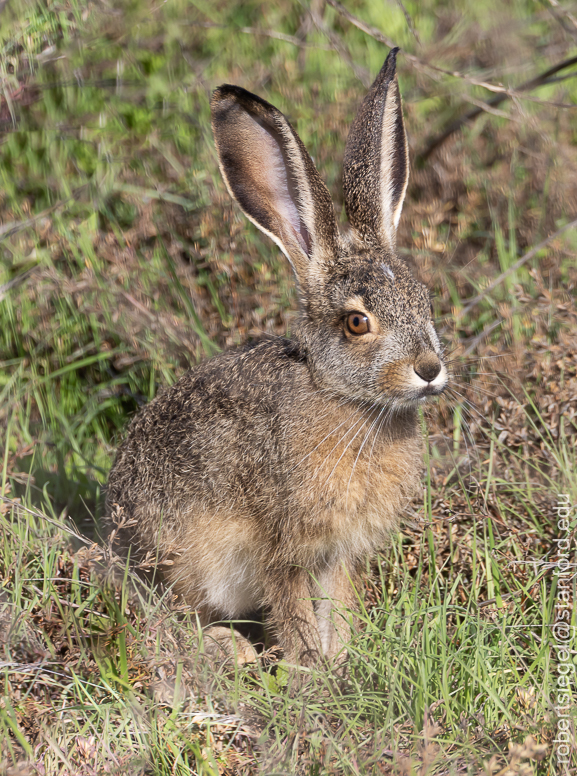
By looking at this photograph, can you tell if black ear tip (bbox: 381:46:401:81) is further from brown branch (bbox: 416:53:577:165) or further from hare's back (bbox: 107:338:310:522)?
brown branch (bbox: 416:53:577:165)

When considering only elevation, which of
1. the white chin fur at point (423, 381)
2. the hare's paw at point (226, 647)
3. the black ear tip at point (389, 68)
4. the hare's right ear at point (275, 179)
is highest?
the black ear tip at point (389, 68)

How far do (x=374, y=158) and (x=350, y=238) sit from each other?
33 centimetres

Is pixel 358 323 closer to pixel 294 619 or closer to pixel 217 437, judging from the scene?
pixel 217 437

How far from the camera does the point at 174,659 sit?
9.60 ft

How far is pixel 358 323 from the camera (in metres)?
3.25

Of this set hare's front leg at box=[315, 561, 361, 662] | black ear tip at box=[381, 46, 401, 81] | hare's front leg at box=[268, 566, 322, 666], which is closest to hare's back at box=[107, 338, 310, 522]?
hare's front leg at box=[268, 566, 322, 666]

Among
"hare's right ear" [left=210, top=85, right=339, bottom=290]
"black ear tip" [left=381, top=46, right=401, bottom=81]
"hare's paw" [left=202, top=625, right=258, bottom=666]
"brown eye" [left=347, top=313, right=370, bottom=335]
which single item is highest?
"black ear tip" [left=381, top=46, right=401, bottom=81]

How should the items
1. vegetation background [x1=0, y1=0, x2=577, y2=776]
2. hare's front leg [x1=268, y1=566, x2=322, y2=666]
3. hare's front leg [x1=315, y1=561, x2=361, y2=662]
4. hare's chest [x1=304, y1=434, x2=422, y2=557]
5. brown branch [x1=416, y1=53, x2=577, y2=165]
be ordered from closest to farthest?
vegetation background [x1=0, y1=0, x2=577, y2=776]
hare's chest [x1=304, y1=434, x2=422, y2=557]
hare's front leg [x1=268, y1=566, x2=322, y2=666]
hare's front leg [x1=315, y1=561, x2=361, y2=662]
brown branch [x1=416, y1=53, x2=577, y2=165]

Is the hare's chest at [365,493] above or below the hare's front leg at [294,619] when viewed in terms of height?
above

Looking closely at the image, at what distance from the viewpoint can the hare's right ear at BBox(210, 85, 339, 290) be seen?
3.31 meters

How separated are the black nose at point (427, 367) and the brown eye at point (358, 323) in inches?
10.0

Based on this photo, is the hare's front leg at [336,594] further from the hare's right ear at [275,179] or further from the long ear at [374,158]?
the long ear at [374,158]

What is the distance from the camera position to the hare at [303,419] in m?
3.28

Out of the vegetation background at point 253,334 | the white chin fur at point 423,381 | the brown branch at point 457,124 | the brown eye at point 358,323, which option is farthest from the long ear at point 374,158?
the brown branch at point 457,124
